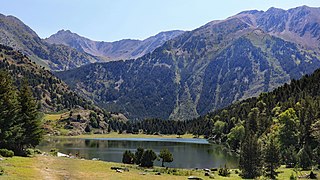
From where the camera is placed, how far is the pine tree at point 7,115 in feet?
229

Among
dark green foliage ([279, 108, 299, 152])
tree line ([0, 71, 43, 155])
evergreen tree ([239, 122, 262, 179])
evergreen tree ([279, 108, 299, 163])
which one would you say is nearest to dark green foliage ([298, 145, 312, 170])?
evergreen tree ([239, 122, 262, 179])

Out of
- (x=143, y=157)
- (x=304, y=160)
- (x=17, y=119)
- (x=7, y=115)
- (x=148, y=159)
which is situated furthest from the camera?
(x=304, y=160)

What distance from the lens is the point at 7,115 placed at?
71.2 m

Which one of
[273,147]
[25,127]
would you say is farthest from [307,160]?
[25,127]

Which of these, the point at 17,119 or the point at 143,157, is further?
the point at 143,157

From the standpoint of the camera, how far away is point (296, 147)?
10319 centimetres

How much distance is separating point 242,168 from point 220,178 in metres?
11.3

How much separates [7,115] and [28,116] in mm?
9133

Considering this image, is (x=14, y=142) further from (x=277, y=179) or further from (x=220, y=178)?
(x=277, y=179)

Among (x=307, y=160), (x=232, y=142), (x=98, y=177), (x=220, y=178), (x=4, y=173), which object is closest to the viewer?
(x=4, y=173)

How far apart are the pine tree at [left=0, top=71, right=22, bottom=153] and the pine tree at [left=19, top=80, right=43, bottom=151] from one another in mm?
5311

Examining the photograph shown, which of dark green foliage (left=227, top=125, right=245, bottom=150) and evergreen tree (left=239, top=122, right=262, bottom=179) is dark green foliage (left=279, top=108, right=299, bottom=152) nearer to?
evergreen tree (left=239, top=122, right=262, bottom=179)

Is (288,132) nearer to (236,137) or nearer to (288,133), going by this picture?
(288,133)

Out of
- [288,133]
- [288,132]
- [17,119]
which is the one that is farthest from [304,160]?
[17,119]
